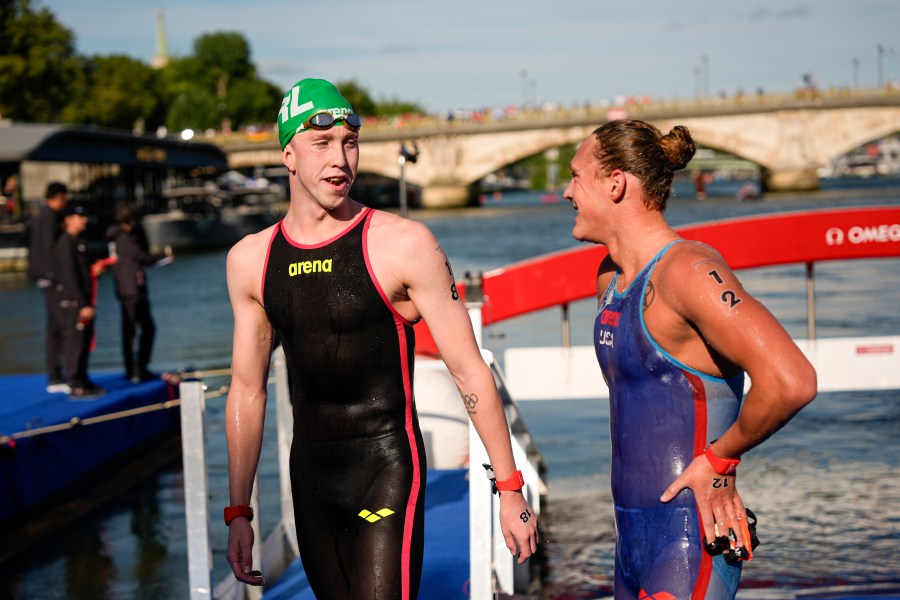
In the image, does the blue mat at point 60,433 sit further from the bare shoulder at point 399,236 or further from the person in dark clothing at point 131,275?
the bare shoulder at point 399,236

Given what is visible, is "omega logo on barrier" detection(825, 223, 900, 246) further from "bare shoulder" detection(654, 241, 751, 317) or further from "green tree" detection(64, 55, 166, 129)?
"green tree" detection(64, 55, 166, 129)

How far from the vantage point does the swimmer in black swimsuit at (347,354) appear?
10.4ft

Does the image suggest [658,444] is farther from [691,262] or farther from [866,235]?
[866,235]

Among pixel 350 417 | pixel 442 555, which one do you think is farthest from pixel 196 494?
pixel 350 417

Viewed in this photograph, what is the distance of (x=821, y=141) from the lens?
7288cm

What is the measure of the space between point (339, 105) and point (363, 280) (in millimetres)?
561

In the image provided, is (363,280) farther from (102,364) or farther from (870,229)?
(102,364)

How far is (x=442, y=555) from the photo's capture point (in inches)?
234

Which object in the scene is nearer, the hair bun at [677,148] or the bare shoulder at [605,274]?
the hair bun at [677,148]

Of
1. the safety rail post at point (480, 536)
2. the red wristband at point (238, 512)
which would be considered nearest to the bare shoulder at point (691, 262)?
the red wristband at point (238, 512)

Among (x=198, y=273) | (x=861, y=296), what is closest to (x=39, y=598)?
(x=861, y=296)

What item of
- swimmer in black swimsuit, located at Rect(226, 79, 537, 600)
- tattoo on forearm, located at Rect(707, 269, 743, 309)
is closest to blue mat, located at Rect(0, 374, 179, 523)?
swimmer in black swimsuit, located at Rect(226, 79, 537, 600)

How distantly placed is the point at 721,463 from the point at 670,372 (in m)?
0.27

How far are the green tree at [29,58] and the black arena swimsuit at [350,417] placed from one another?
57561 mm
